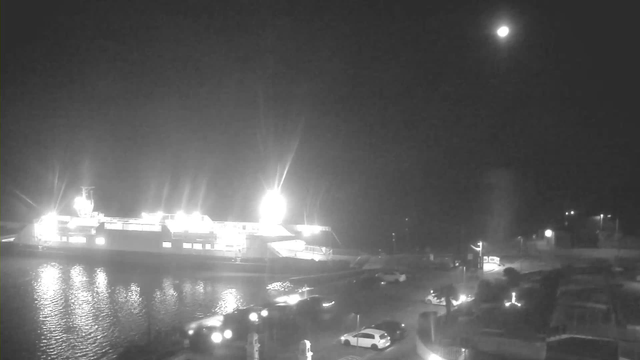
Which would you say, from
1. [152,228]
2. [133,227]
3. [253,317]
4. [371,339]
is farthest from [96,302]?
[371,339]

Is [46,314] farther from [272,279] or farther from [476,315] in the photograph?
[476,315]

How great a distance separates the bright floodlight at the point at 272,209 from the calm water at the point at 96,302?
5.81 feet

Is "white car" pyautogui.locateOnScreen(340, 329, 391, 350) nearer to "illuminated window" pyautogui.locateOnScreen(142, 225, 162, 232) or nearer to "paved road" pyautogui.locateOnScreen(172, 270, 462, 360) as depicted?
"paved road" pyautogui.locateOnScreen(172, 270, 462, 360)

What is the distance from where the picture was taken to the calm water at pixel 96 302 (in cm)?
498

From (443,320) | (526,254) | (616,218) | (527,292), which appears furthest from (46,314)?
(616,218)

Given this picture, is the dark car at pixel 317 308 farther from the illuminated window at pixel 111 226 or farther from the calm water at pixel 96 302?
the illuminated window at pixel 111 226

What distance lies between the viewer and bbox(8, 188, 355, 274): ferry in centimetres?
867

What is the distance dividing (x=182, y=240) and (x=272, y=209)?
2.06 m

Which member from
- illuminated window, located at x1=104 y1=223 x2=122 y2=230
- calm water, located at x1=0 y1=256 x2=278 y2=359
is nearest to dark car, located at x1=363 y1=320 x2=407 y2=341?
calm water, located at x1=0 y1=256 x2=278 y2=359

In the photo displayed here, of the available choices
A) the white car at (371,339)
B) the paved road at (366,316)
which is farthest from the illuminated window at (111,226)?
the white car at (371,339)

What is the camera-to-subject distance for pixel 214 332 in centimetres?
373

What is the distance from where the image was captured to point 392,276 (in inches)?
233

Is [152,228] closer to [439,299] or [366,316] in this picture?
[366,316]

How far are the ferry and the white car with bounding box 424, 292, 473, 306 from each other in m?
3.10
